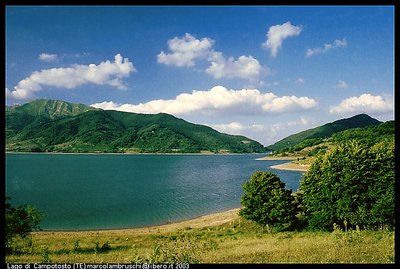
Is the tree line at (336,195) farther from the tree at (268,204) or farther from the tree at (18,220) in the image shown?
the tree at (18,220)

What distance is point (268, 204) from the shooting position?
132 ft

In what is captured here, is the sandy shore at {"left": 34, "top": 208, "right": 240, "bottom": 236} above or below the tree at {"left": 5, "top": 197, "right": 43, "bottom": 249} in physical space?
below

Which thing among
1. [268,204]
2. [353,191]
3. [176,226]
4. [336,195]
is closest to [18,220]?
[268,204]

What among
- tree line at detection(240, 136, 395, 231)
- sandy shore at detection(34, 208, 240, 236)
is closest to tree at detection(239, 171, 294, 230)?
tree line at detection(240, 136, 395, 231)

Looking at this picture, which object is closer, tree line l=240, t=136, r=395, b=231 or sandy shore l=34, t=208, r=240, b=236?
tree line l=240, t=136, r=395, b=231

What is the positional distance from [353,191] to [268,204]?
1000 cm

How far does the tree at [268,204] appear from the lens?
130 feet

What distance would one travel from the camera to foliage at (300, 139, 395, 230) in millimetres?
34656

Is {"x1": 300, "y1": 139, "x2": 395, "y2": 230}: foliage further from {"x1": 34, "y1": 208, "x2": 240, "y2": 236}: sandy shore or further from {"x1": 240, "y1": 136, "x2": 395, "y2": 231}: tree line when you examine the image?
{"x1": 34, "y1": 208, "x2": 240, "y2": 236}: sandy shore

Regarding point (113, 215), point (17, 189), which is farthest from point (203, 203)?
point (17, 189)

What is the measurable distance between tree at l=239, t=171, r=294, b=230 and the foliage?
264 cm

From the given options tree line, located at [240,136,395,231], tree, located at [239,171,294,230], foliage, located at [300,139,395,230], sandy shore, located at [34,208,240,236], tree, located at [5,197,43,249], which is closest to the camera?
tree, located at [5,197,43,249]

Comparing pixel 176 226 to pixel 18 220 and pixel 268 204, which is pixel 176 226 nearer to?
pixel 268 204
